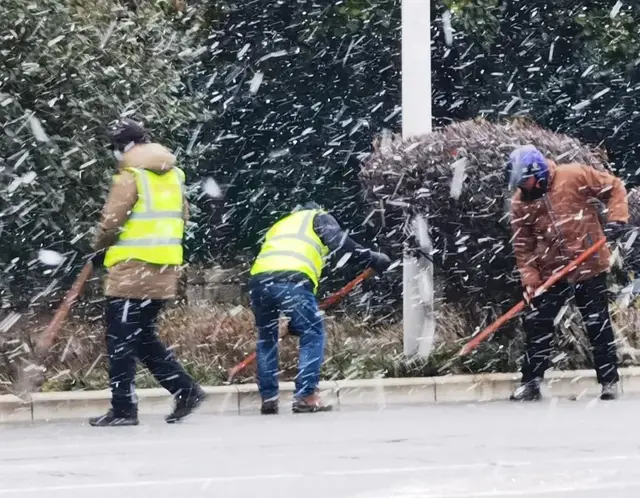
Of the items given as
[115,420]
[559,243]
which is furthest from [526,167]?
[115,420]

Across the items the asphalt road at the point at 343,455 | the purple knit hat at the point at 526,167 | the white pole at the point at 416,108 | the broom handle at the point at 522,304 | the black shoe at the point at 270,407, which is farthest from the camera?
the white pole at the point at 416,108

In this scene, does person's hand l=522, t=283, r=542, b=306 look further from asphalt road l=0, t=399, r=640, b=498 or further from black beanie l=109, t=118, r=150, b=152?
black beanie l=109, t=118, r=150, b=152

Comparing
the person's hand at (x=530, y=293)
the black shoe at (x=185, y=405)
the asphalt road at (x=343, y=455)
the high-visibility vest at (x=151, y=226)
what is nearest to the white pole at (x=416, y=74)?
the person's hand at (x=530, y=293)

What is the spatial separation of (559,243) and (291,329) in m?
1.89

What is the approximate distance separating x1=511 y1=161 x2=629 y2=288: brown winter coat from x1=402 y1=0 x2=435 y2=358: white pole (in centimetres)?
124

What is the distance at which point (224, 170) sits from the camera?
18438 millimetres

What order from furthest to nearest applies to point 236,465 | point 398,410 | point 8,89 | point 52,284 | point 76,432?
point 52,284
point 8,89
point 398,410
point 76,432
point 236,465

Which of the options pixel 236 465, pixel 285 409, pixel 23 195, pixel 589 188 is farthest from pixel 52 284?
pixel 236 465

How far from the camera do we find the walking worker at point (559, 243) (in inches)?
420

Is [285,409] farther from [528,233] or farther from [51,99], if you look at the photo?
[51,99]

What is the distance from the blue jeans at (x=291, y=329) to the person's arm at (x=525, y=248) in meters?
1.53

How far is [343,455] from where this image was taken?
7.77 meters

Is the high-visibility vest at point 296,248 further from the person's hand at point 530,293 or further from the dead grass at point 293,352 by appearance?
the person's hand at point 530,293

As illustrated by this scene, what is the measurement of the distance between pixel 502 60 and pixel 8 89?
8127 millimetres
